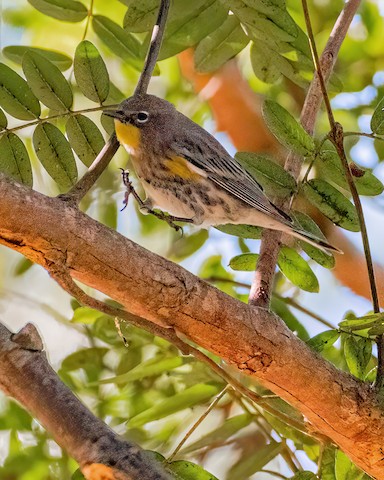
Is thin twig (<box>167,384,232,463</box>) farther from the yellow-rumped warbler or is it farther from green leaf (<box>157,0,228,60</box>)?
green leaf (<box>157,0,228,60</box>)

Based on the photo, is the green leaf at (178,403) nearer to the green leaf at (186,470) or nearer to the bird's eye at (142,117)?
the green leaf at (186,470)

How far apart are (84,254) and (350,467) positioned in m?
0.72

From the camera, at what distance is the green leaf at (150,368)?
1758mm

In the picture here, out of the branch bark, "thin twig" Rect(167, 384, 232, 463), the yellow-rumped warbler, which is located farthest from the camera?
the yellow-rumped warbler

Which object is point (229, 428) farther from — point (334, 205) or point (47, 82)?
point (47, 82)

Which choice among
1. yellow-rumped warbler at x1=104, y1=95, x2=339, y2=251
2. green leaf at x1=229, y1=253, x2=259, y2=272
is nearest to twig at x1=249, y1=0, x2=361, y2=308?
green leaf at x1=229, y1=253, x2=259, y2=272

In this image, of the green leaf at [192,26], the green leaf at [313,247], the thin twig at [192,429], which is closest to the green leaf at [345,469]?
the thin twig at [192,429]

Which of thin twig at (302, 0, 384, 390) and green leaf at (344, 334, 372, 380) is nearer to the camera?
thin twig at (302, 0, 384, 390)

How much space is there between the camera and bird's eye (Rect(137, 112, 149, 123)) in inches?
81.2

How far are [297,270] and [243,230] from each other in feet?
0.67

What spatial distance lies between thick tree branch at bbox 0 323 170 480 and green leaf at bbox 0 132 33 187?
380 mm

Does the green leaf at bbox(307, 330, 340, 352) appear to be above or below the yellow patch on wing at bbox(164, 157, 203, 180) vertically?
below

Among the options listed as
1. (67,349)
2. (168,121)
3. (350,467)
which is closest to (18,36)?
(168,121)

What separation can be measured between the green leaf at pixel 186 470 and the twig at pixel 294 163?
0.31 metres
